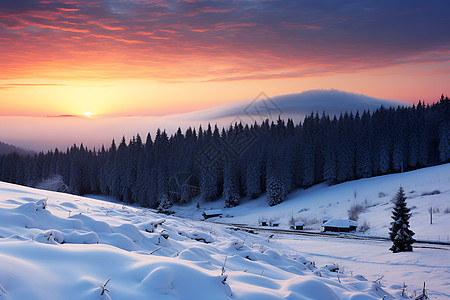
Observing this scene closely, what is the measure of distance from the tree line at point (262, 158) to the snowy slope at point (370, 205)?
5.47 m

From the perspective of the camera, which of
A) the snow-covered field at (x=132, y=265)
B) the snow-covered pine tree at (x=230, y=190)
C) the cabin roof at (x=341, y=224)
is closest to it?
the snow-covered field at (x=132, y=265)

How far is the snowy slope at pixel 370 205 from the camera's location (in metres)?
36.0

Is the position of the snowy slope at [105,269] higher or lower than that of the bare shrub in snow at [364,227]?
higher

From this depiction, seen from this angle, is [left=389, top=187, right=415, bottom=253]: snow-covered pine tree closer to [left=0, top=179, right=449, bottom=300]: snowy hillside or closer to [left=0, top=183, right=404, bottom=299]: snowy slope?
[left=0, top=179, right=449, bottom=300]: snowy hillside

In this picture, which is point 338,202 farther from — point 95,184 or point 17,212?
point 95,184

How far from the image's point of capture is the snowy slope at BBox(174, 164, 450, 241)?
36000mm

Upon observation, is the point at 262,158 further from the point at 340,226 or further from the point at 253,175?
the point at 340,226

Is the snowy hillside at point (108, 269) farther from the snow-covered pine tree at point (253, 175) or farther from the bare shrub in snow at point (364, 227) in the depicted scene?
the snow-covered pine tree at point (253, 175)

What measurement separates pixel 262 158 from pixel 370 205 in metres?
31.7

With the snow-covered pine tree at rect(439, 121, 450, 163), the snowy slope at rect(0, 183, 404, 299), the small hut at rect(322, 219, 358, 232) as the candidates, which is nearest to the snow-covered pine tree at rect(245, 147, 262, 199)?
the small hut at rect(322, 219, 358, 232)

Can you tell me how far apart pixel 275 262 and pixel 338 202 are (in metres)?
Result: 49.5

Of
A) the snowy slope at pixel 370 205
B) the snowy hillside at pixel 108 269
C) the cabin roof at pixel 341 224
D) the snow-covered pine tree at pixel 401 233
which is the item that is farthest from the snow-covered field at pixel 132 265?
the snowy slope at pixel 370 205

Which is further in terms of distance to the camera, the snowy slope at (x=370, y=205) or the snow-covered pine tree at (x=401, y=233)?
the snowy slope at (x=370, y=205)

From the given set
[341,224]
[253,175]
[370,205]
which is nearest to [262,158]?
[253,175]
